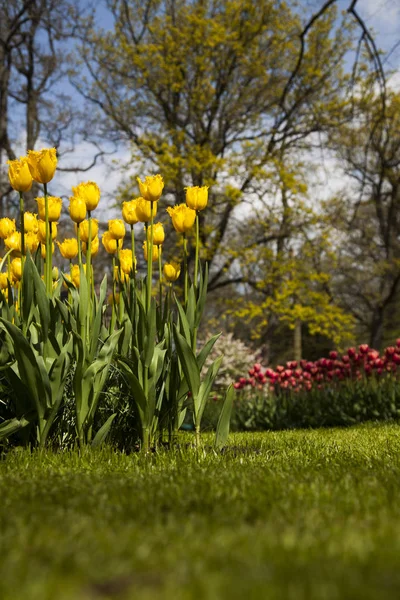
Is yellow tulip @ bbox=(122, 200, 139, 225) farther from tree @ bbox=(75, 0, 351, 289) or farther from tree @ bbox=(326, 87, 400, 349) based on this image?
tree @ bbox=(326, 87, 400, 349)

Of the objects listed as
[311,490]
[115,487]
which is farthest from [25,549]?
[311,490]

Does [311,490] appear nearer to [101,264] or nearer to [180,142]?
[180,142]

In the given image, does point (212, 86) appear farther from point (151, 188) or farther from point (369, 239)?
point (151, 188)

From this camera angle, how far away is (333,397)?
7.14 meters

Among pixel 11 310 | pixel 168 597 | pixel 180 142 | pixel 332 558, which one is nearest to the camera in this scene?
pixel 168 597

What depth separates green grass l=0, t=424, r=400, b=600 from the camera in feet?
3.39

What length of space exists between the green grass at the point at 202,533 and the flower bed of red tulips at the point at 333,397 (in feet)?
14.2

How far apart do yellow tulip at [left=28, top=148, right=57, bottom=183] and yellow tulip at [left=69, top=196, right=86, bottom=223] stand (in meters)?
0.21

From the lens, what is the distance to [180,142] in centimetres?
1401

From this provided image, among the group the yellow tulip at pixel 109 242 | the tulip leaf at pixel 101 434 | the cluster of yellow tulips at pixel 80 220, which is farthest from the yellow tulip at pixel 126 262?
the tulip leaf at pixel 101 434

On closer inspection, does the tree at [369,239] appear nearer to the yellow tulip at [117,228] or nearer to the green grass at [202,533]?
the yellow tulip at [117,228]

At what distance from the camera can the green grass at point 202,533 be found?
1.03 metres

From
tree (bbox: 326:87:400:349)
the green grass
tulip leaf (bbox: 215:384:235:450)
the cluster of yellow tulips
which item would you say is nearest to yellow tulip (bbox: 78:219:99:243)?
the cluster of yellow tulips

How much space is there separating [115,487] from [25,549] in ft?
2.78
